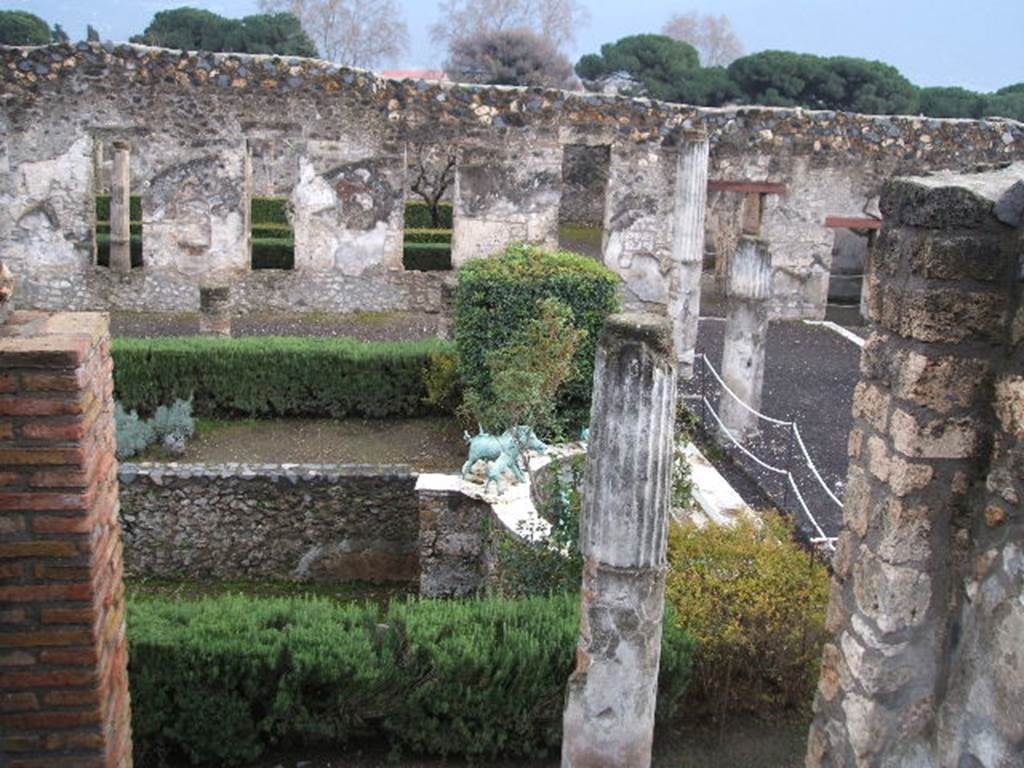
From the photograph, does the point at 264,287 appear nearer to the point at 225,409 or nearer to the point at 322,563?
the point at 225,409

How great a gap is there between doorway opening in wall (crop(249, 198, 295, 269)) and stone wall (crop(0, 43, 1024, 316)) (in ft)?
5.53

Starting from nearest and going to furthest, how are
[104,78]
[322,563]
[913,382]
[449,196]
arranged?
1. [913,382]
2. [322,563]
3. [104,78]
4. [449,196]

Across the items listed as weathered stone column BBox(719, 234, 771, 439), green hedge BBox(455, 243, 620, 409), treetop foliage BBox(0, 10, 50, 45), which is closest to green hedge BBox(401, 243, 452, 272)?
green hedge BBox(455, 243, 620, 409)

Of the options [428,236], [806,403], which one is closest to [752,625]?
[806,403]

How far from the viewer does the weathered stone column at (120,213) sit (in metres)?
18.4

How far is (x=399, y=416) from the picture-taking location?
502 inches

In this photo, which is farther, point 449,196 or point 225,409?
→ point 449,196

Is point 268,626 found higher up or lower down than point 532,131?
lower down

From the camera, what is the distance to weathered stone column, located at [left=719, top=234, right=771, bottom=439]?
38.3ft

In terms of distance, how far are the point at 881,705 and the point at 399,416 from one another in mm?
9522

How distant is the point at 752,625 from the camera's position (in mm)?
6441

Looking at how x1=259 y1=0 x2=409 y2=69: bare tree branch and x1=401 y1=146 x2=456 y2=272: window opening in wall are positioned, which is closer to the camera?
x1=401 y1=146 x2=456 y2=272: window opening in wall

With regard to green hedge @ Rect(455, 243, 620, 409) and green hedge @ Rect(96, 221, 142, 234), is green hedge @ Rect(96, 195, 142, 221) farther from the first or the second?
green hedge @ Rect(455, 243, 620, 409)

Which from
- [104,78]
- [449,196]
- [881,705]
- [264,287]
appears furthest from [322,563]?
[449,196]
